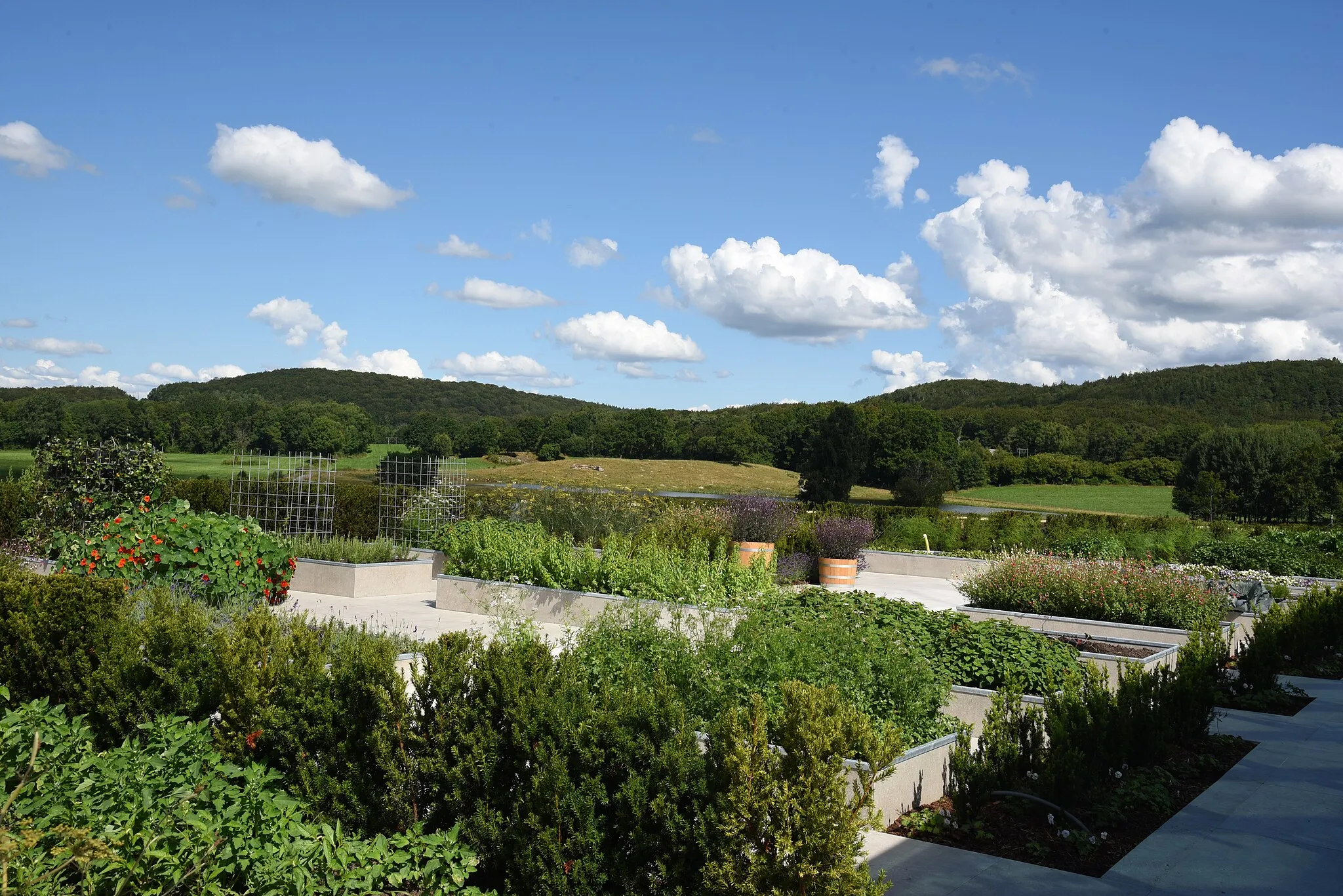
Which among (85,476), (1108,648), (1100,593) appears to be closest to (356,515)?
(85,476)

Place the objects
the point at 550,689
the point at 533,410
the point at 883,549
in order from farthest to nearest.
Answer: the point at 533,410, the point at 883,549, the point at 550,689

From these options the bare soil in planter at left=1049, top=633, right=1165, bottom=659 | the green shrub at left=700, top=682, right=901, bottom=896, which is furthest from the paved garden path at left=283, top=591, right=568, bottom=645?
the green shrub at left=700, top=682, right=901, bottom=896

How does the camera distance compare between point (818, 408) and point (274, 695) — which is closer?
point (274, 695)

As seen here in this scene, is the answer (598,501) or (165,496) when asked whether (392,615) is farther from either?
(165,496)

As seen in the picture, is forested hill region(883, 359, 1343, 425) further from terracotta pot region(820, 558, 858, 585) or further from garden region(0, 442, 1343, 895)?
garden region(0, 442, 1343, 895)

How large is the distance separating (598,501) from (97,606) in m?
9.28

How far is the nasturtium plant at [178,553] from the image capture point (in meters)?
7.53

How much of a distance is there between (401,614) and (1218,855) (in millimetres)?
8261

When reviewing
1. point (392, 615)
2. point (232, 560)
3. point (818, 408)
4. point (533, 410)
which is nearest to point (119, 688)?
point (232, 560)

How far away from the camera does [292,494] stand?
Answer: 14.4 metres

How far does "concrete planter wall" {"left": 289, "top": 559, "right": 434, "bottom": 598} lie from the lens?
1153 cm

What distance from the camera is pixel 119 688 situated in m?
4.38

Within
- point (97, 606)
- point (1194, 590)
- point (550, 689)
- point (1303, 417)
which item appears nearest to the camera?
point (550, 689)

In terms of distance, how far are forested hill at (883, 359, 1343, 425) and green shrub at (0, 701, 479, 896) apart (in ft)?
201
